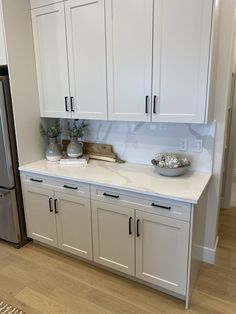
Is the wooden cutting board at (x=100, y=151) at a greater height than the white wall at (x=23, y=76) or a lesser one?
lesser

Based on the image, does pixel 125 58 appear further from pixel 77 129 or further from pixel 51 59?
pixel 77 129

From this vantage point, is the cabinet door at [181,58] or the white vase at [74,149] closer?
the cabinet door at [181,58]

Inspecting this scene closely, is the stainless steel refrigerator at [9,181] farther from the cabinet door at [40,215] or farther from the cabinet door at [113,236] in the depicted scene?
the cabinet door at [113,236]

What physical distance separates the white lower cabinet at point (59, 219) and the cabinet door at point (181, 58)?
3.58 feet

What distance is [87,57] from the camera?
2205 mm

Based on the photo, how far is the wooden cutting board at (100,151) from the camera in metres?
2.61

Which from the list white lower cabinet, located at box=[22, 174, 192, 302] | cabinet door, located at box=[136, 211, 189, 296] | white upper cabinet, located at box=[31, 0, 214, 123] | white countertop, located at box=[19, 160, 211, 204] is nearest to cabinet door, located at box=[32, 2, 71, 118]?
white upper cabinet, located at box=[31, 0, 214, 123]

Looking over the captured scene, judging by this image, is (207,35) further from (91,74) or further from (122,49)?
(91,74)

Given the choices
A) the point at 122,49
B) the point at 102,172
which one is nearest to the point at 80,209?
the point at 102,172

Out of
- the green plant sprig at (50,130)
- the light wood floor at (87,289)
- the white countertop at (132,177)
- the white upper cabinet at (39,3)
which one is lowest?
the light wood floor at (87,289)

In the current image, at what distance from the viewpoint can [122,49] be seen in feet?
6.64

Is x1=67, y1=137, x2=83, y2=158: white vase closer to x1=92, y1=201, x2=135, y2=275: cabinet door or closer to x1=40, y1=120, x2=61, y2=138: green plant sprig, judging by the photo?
x1=40, y1=120, x2=61, y2=138: green plant sprig

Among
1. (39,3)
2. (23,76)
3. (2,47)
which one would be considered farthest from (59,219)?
(39,3)

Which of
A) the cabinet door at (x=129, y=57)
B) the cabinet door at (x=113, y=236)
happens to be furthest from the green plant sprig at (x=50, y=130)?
the cabinet door at (x=113, y=236)
